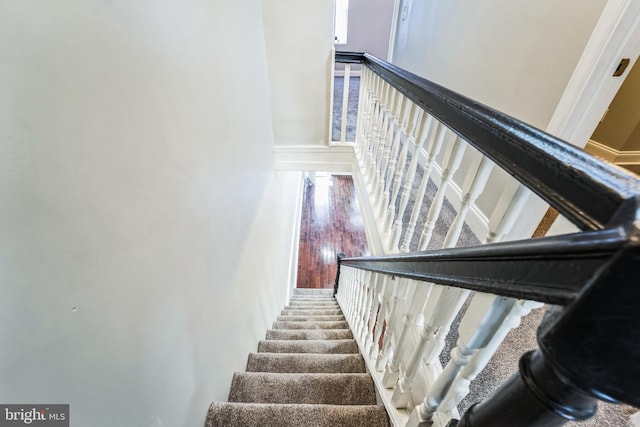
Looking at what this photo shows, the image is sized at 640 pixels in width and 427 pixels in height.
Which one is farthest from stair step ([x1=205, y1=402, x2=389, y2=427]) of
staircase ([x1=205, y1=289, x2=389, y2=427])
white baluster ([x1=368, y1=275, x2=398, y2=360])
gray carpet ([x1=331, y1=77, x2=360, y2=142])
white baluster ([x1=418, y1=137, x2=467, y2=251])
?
gray carpet ([x1=331, y1=77, x2=360, y2=142])

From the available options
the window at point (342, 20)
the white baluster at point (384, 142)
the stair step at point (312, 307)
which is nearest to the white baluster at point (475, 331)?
the white baluster at point (384, 142)

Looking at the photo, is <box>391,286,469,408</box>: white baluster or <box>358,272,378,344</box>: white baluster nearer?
<box>391,286,469,408</box>: white baluster

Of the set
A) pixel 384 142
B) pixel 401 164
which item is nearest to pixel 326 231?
pixel 384 142

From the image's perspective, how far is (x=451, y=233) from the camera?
3.03 feet

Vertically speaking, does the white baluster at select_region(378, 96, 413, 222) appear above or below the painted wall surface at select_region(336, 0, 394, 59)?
below

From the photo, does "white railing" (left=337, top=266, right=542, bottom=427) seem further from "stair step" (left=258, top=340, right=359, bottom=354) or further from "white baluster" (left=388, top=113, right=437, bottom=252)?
"stair step" (left=258, top=340, right=359, bottom=354)

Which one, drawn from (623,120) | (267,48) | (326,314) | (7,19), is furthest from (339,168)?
(623,120)

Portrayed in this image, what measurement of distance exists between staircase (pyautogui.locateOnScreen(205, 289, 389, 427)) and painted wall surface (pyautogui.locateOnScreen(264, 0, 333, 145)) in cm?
202

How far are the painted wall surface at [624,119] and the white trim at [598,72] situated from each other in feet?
8.30

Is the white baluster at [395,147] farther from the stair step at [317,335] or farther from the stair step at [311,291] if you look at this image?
the stair step at [311,291]

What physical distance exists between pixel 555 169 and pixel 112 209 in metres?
0.80

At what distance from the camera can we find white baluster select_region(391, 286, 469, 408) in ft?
1.99

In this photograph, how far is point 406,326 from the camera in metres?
0.86

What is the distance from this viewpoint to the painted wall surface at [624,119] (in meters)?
2.98
